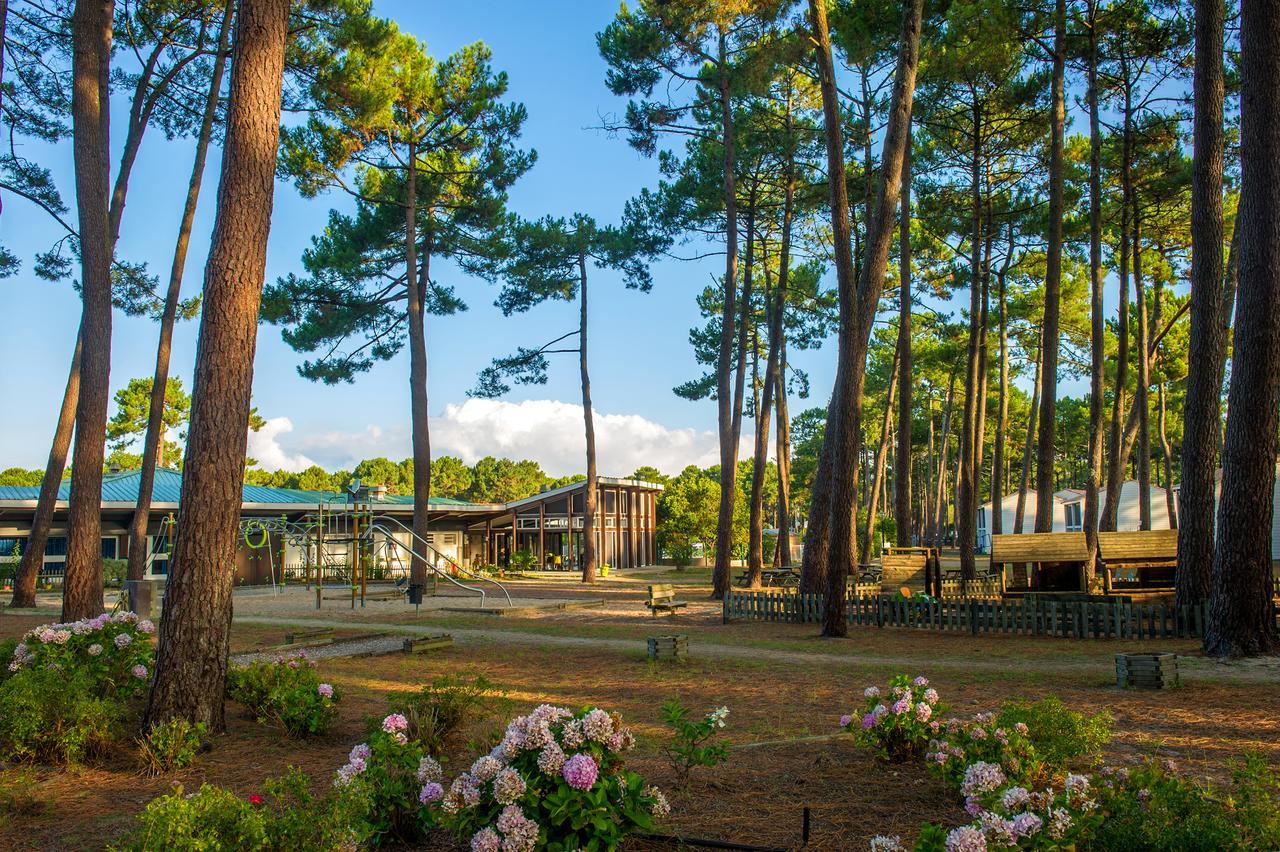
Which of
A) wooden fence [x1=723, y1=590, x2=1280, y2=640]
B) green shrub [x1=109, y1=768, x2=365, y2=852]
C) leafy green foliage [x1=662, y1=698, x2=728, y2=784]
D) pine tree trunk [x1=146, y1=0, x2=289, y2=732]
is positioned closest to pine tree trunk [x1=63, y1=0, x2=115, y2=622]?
pine tree trunk [x1=146, y1=0, x2=289, y2=732]

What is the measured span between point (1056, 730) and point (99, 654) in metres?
6.52

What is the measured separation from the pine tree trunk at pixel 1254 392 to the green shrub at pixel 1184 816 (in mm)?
7784

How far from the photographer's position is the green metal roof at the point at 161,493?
2836 cm

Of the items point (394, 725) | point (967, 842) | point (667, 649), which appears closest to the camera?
point (967, 842)

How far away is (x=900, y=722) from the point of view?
5.24 meters

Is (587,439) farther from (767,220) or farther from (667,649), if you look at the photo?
(667,649)

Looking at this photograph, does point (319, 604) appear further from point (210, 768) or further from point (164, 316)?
point (210, 768)

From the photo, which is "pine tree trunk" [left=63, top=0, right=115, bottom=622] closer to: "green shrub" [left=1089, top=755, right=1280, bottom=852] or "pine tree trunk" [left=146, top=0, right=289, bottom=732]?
"pine tree trunk" [left=146, top=0, right=289, bottom=732]

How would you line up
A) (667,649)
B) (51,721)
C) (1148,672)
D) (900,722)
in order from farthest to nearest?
(667,649) < (1148,672) < (51,721) < (900,722)

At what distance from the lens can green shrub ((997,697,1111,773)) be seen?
14.4 feet

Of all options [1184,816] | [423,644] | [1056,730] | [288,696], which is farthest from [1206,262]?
[288,696]

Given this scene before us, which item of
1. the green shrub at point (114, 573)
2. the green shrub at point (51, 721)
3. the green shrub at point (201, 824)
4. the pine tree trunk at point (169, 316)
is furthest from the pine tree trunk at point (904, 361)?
the green shrub at point (114, 573)

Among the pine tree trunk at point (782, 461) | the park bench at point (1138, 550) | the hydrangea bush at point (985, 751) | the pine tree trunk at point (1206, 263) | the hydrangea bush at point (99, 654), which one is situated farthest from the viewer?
the pine tree trunk at point (782, 461)

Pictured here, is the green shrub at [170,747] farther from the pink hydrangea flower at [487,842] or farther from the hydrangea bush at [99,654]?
the pink hydrangea flower at [487,842]
